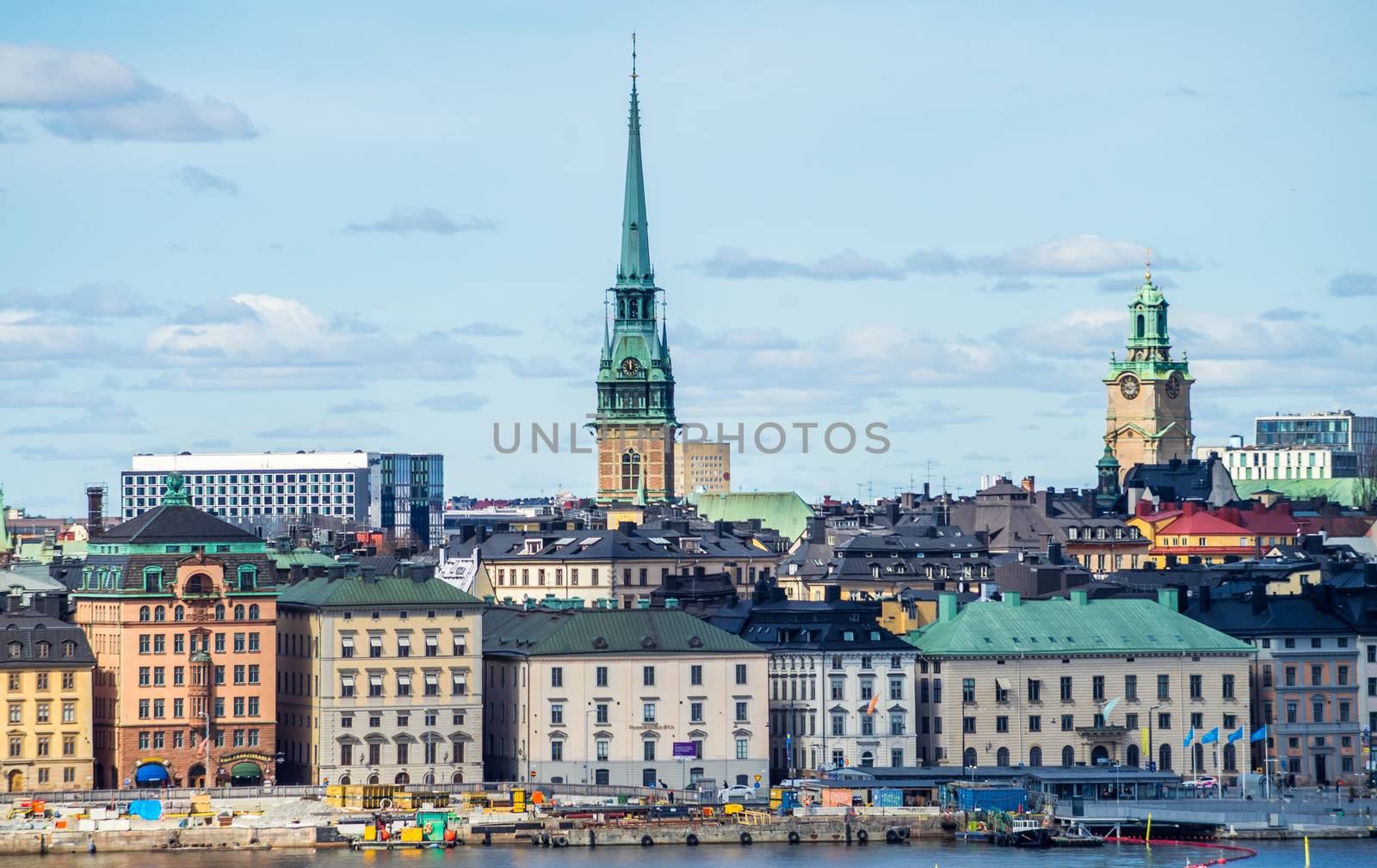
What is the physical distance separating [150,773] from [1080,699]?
128 feet

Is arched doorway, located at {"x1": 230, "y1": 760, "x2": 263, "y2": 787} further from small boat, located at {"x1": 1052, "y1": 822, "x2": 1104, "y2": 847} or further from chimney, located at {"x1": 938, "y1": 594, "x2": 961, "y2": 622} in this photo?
chimney, located at {"x1": 938, "y1": 594, "x2": 961, "y2": 622}

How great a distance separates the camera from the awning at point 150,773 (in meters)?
135

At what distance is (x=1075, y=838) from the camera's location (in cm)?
13075

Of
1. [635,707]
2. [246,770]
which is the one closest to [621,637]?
[635,707]

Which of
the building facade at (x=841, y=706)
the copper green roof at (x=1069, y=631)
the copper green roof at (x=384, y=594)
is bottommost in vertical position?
the building facade at (x=841, y=706)

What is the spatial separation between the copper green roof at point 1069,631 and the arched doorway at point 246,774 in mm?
28819

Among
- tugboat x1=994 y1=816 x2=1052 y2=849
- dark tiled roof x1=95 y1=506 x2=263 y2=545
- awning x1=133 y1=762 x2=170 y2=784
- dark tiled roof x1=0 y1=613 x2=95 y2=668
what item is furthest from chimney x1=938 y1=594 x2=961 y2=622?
dark tiled roof x1=0 y1=613 x2=95 y2=668

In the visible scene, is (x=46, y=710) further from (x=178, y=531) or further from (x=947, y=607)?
(x=947, y=607)

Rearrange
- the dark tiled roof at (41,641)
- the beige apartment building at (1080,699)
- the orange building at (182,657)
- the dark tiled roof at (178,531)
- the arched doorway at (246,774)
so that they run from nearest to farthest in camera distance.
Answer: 1. the dark tiled roof at (41,641)
2. the orange building at (182,657)
3. the arched doorway at (246,774)
4. the dark tiled roof at (178,531)
5. the beige apartment building at (1080,699)

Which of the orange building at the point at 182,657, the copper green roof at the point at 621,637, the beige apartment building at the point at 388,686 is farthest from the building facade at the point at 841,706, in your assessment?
the orange building at the point at 182,657

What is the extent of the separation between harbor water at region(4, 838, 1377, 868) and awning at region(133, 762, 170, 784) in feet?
30.0

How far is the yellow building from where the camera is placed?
13425 centimetres

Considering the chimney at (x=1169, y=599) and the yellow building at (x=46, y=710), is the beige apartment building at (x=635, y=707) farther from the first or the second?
the chimney at (x=1169, y=599)

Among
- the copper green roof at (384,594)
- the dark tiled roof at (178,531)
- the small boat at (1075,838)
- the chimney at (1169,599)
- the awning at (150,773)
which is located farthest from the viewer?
the chimney at (1169,599)
